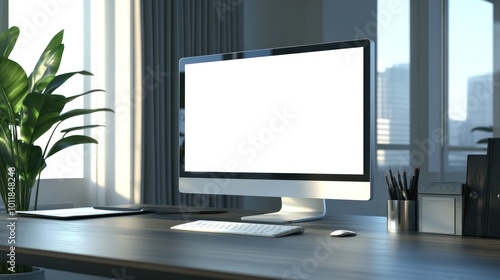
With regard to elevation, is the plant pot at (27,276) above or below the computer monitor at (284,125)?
below

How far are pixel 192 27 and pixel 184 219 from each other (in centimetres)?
195

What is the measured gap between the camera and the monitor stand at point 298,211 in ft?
6.30

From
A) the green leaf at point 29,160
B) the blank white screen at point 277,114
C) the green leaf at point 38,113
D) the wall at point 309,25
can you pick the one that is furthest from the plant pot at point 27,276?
the wall at point 309,25

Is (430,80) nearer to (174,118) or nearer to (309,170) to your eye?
(174,118)

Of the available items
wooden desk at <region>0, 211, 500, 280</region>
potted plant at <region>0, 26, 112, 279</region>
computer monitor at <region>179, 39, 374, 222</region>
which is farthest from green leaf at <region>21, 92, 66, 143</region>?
wooden desk at <region>0, 211, 500, 280</region>

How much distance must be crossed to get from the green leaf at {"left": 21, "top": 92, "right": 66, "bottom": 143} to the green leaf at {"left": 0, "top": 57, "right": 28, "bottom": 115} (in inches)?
2.7

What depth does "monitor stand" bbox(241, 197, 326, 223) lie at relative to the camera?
1.92 metres

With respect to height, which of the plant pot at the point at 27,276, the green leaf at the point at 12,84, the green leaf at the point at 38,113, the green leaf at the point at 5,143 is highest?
the green leaf at the point at 12,84

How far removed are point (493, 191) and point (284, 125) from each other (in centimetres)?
64

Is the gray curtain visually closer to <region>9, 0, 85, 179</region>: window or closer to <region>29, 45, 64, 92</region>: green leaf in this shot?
<region>9, 0, 85, 179</region>: window

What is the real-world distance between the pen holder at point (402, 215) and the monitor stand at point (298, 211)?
0.30 m

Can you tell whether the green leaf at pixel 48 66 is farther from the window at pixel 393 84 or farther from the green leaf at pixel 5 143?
the window at pixel 393 84

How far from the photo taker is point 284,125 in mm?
1924
